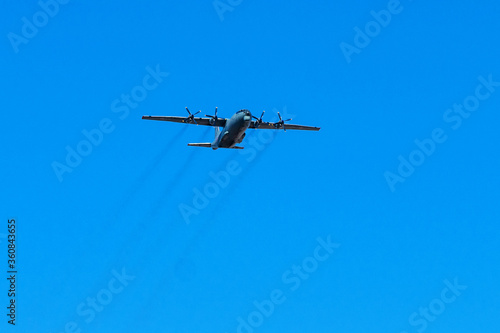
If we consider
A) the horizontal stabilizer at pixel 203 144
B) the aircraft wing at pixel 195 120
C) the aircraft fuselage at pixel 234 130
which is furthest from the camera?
the horizontal stabilizer at pixel 203 144

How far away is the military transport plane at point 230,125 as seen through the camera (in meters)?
91.6

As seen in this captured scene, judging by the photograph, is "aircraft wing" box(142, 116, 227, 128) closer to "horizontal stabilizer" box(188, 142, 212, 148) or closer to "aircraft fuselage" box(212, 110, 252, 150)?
"horizontal stabilizer" box(188, 142, 212, 148)

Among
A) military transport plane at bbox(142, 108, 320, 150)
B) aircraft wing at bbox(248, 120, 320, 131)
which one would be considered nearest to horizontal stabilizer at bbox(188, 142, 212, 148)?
military transport plane at bbox(142, 108, 320, 150)

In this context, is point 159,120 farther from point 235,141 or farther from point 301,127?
point 301,127

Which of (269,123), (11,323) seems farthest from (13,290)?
(269,123)

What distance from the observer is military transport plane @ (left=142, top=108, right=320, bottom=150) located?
91.6 meters

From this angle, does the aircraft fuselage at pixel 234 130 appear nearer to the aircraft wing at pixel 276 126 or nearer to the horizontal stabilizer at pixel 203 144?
the horizontal stabilizer at pixel 203 144

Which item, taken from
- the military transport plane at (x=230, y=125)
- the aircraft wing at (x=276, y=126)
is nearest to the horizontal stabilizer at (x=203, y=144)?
the military transport plane at (x=230, y=125)

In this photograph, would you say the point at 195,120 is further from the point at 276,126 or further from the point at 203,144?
the point at 276,126

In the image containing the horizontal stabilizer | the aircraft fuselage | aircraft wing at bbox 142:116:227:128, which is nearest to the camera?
the aircraft fuselage

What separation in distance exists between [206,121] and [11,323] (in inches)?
1222

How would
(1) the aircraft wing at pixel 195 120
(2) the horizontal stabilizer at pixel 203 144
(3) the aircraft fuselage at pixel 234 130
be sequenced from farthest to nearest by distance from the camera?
1. (2) the horizontal stabilizer at pixel 203 144
2. (1) the aircraft wing at pixel 195 120
3. (3) the aircraft fuselage at pixel 234 130

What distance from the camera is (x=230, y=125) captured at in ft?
305

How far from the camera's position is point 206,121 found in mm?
98375
